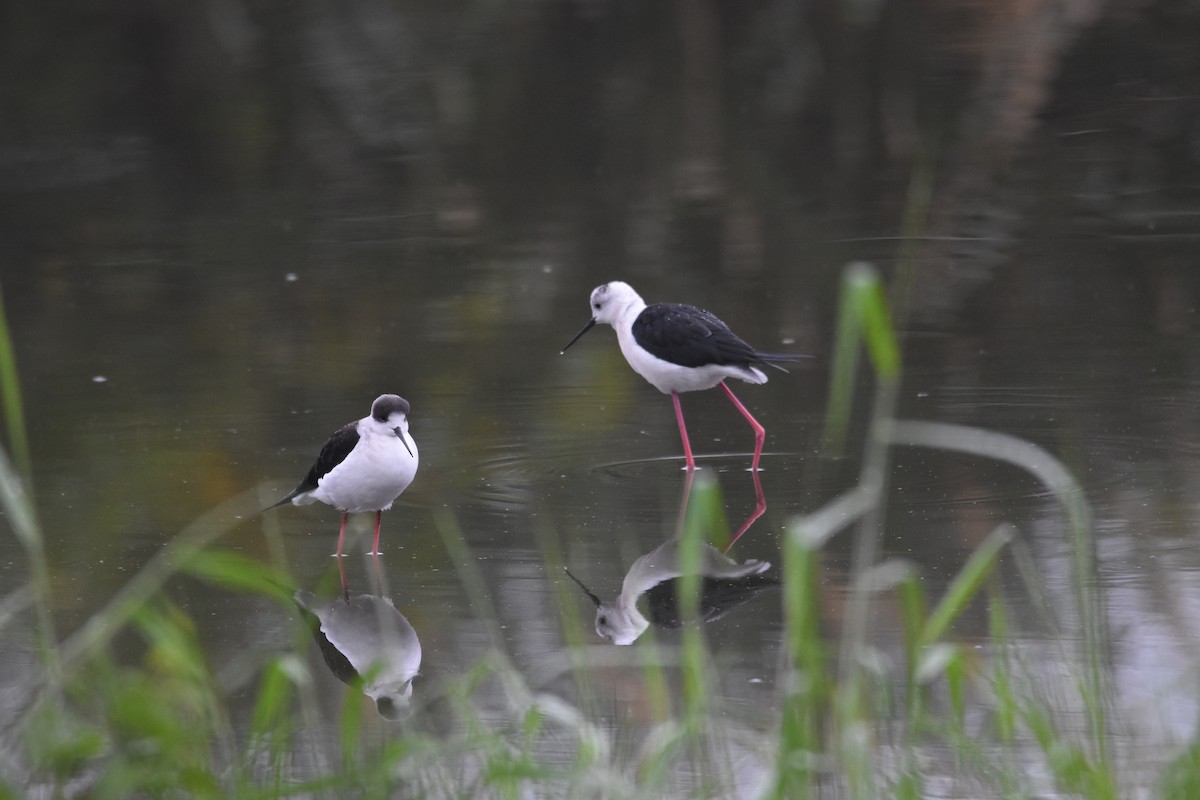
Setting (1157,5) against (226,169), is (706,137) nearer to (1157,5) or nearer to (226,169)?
(226,169)

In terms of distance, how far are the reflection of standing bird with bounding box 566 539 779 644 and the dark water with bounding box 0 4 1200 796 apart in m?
0.07

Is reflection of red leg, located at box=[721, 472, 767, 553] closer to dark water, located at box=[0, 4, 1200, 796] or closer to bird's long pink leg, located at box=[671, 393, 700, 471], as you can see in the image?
dark water, located at box=[0, 4, 1200, 796]

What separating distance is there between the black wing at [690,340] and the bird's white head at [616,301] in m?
0.42

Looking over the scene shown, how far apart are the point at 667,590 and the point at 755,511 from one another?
928 millimetres

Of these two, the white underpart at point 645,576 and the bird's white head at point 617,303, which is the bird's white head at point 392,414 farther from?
the bird's white head at point 617,303

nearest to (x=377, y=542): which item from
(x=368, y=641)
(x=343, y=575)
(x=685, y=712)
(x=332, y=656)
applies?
(x=343, y=575)

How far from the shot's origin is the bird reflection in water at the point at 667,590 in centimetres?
551

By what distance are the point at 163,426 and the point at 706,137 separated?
24.2ft

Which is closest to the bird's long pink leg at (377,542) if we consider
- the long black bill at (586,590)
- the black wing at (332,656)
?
the black wing at (332,656)

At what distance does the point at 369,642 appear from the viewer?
5.52 metres

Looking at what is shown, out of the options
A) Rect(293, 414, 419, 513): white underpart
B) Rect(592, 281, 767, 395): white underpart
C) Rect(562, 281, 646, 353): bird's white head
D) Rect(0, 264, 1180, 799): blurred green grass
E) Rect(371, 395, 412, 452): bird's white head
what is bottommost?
Rect(0, 264, 1180, 799): blurred green grass

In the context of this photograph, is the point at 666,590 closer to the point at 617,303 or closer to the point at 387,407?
the point at 387,407

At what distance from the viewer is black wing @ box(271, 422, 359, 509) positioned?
20.8ft

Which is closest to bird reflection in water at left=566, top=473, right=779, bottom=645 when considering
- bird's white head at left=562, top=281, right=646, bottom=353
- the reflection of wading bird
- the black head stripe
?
the black head stripe
